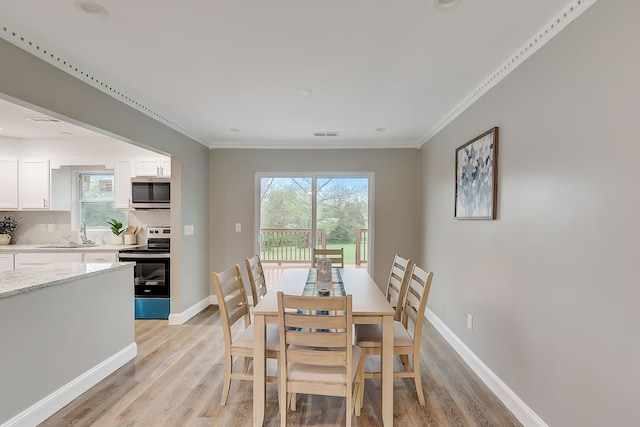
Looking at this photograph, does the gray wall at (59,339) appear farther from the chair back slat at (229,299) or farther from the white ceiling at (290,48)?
the white ceiling at (290,48)

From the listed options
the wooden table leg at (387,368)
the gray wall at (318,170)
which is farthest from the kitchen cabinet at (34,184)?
the wooden table leg at (387,368)

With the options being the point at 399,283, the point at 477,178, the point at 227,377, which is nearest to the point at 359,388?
the point at 227,377

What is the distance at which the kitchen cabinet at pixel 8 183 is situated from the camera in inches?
173

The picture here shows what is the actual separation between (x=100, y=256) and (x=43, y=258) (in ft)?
2.48

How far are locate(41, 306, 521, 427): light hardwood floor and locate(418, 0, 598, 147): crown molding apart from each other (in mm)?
2398

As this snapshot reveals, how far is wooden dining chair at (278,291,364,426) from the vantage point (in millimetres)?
1666

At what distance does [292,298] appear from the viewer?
1676 millimetres

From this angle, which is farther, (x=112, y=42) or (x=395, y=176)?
(x=395, y=176)

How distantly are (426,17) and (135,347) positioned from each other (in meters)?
3.58

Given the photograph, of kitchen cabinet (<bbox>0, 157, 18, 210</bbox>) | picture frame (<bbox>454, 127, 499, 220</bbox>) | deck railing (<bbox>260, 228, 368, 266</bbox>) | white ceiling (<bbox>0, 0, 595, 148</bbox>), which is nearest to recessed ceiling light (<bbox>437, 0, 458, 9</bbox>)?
white ceiling (<bbox>0, 0, 595, 148</bbox>)

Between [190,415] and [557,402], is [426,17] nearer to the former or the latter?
[557,402]

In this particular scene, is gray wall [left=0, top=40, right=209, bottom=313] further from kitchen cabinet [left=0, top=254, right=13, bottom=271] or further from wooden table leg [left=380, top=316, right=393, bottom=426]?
wooden table leg [left=380, top=316, right=393, bottom=426]

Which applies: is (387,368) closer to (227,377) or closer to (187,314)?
(227,377)

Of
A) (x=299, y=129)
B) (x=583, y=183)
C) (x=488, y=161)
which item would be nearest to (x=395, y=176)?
(x=299, y=129)
